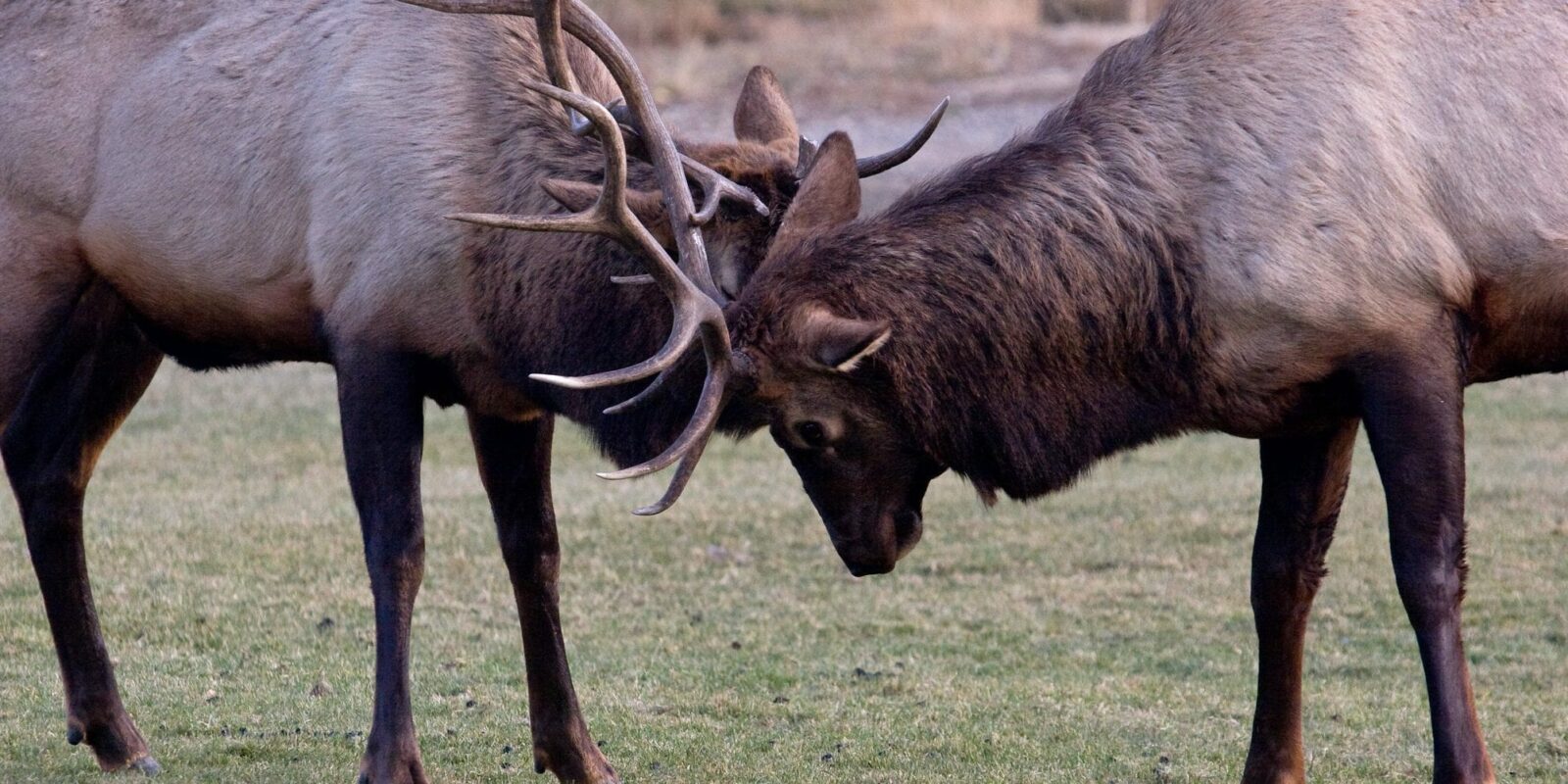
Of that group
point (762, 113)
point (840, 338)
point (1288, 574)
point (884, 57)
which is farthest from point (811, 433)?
point (884, 57)

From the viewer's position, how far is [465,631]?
7.85m

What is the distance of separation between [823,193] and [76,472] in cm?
263

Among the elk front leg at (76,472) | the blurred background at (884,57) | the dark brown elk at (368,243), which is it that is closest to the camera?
the dark brown elk at (368,243)

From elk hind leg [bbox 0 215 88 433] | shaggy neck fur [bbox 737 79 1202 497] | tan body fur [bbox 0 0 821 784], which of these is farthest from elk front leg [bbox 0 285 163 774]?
shaggy neck fur [bbox 737 79 1202 497]

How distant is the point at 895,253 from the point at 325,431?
751 cm

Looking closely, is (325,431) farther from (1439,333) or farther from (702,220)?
(1439,333)

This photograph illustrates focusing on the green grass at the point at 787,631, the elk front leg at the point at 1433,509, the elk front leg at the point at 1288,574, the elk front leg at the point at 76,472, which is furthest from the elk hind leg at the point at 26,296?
the elk front leg at the point at 1433,509

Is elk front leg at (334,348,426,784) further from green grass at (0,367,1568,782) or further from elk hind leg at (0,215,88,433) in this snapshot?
elk hind leg at (0,215,88,433)

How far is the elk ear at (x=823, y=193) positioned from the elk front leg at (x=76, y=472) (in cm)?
222

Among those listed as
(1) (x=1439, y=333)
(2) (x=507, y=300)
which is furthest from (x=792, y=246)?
(1) (x=1439, y=333)

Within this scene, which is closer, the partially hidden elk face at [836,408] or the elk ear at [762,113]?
the partially hidden elk face at [836,408]

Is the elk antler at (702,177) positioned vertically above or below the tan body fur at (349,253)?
above

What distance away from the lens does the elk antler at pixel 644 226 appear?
507 centimetres

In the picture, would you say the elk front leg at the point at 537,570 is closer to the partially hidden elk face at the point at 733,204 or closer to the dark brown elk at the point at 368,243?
the dark brown elk at the point at 368,243
